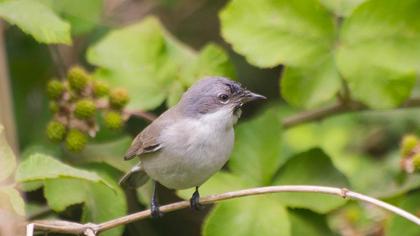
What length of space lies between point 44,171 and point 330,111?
71.5 inches

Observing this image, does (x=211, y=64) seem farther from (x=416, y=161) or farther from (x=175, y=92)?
(x=416, y=161)

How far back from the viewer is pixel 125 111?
158 inches

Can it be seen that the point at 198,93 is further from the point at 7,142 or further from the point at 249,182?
the point at 7,142

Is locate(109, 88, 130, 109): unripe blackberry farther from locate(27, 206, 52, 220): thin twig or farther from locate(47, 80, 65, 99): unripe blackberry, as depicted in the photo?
locate(27, 206, 52, 220): thin twig

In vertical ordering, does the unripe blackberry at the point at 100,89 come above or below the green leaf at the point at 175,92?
above

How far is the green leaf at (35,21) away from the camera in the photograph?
137 inches

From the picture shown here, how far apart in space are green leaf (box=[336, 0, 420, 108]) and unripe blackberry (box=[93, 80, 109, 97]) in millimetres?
1072

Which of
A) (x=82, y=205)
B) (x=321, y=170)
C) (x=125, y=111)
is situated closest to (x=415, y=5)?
(x=321, y=170)

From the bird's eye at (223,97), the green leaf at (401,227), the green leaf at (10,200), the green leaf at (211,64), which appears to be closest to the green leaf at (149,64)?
the green leaf at (211,64)

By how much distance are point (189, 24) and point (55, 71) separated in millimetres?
1351

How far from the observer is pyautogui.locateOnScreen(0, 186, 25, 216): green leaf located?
2.89 meters

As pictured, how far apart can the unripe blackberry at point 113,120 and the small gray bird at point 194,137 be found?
211 mm

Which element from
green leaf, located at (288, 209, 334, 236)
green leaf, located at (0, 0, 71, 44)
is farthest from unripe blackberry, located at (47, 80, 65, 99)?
green leaf, located at (288, 209, 334, 236)

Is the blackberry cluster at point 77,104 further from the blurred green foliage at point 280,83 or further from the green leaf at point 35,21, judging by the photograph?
the green leaf at point 35,21
